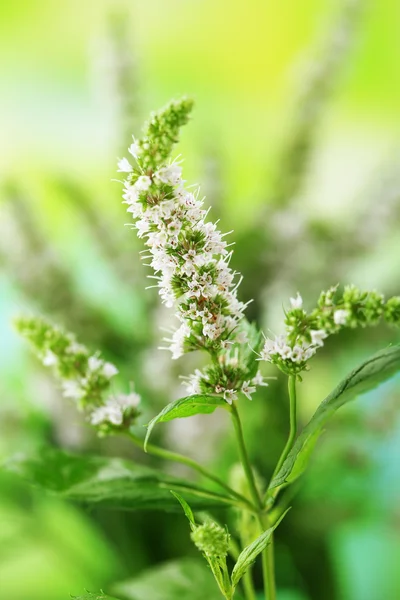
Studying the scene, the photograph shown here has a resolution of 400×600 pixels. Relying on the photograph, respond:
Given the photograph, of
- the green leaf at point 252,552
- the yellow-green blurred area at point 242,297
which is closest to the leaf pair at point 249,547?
the green leaf at point 252,552

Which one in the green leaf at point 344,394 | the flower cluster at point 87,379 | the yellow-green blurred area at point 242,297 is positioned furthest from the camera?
the yellow-green blurred area at point 242,297

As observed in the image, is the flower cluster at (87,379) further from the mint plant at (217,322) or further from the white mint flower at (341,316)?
the white mint flower at (341,316)

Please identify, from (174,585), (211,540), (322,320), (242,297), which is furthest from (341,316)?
(242,297)

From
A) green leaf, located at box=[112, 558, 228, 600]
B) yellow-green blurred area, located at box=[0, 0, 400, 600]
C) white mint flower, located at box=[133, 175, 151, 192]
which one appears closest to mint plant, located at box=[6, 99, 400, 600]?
white mint flower, located at box=[133, 175, 151, 192]

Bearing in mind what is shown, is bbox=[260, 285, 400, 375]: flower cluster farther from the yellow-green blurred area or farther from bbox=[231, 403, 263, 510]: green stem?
the yellow-green blurred area

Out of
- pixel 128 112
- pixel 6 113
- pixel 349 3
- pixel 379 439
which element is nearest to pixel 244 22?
pixel 6 113

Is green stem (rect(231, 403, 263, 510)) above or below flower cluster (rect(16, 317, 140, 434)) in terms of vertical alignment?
below

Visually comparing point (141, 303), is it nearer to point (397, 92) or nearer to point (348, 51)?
point (348, 51)

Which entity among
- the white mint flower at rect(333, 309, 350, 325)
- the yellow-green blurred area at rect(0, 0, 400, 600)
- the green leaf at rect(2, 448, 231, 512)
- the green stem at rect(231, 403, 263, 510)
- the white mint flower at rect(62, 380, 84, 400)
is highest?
the yellow-green blurred area at rect(0, 0, 400, 600)
